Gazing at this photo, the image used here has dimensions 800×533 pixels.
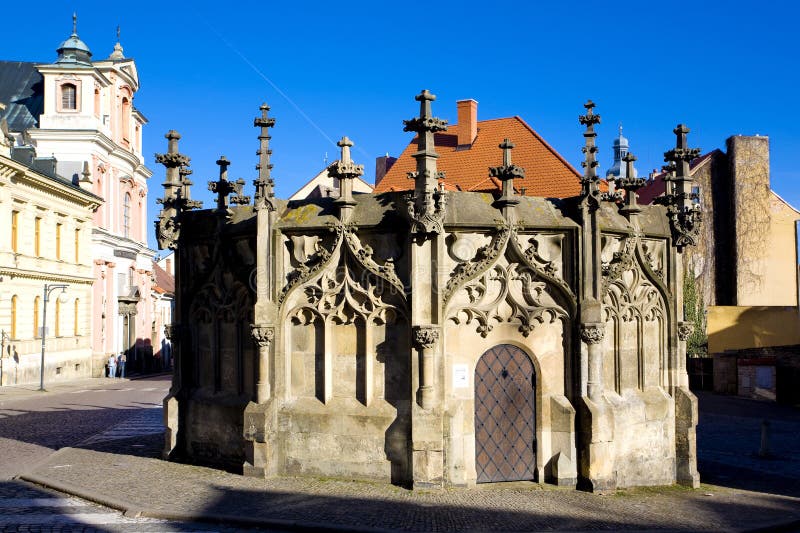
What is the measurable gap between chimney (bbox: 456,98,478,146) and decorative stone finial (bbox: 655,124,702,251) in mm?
29451

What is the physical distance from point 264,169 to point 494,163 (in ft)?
97.9

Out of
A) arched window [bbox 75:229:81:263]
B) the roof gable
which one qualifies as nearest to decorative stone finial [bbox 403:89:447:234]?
arched window [bbox 75:229:81:263]

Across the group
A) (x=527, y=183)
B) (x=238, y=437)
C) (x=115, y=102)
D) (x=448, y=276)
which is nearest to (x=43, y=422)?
(x=238, y=437)

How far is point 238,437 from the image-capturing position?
14555 mm

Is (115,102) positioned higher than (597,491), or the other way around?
(115,102)

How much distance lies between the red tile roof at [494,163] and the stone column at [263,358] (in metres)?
26.1

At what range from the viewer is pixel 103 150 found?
5116 centimetres

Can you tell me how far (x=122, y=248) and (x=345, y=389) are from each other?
44007 mm

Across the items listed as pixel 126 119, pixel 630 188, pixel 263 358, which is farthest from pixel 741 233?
pixel 263 358

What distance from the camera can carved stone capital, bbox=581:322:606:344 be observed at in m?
13.4

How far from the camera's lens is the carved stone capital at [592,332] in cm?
1335

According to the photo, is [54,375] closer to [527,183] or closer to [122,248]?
[122,248]

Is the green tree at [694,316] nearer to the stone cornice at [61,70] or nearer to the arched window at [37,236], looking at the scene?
the arched window at [37,236]

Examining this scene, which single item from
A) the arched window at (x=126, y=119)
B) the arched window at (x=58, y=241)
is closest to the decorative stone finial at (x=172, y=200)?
the arched window at (x=58, y=241)
